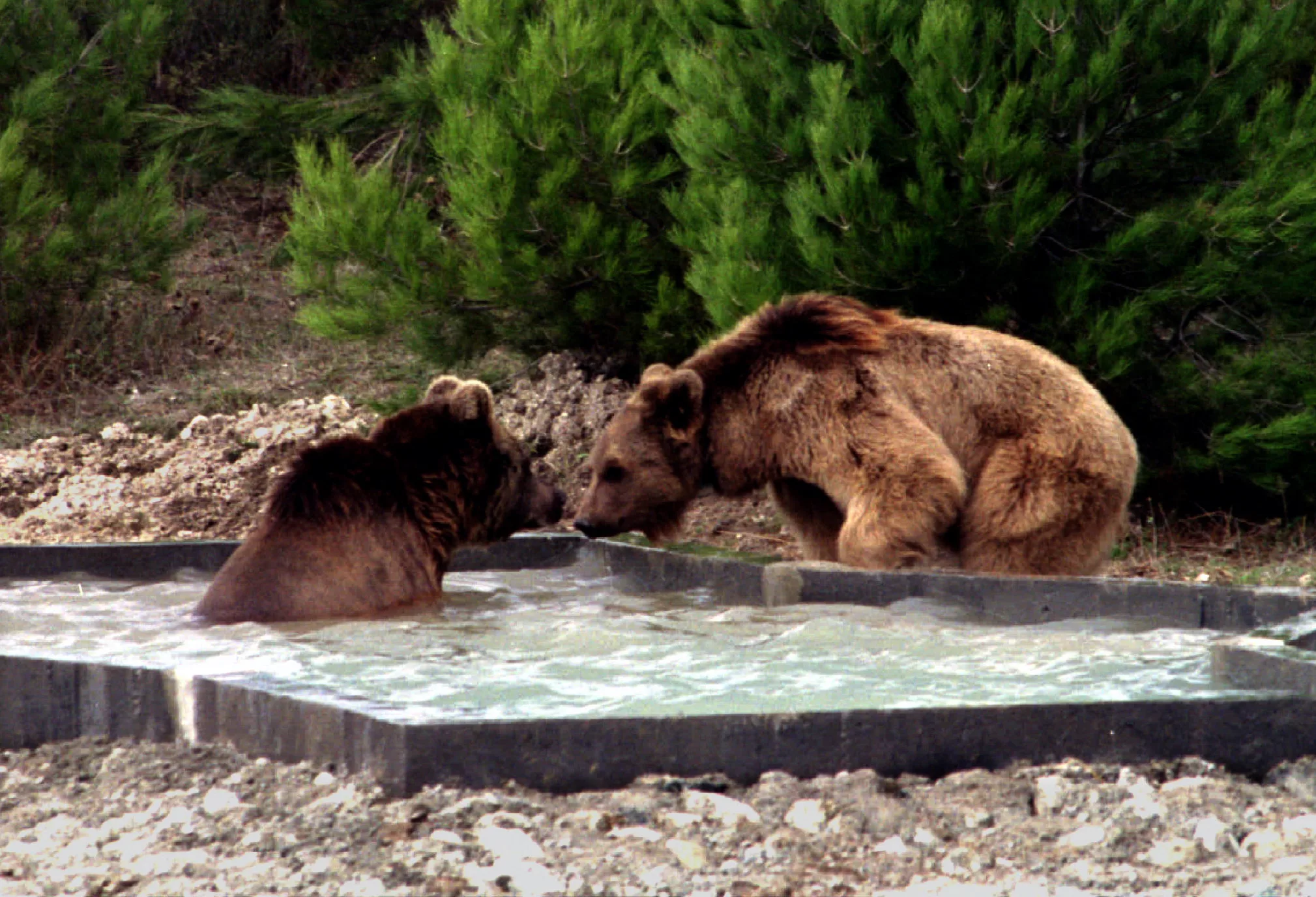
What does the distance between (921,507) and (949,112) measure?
254 cm

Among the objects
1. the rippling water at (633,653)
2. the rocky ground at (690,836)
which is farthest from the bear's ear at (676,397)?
the rocky ground at (690,836)

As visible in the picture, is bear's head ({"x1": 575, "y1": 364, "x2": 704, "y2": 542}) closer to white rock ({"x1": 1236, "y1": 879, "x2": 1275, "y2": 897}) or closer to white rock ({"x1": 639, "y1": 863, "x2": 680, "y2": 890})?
white rock ({"x1": 639, "y1": 863, "x2": 680, "y2": 890})

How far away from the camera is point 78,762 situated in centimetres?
436

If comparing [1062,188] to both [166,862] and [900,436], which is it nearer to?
[900,436]

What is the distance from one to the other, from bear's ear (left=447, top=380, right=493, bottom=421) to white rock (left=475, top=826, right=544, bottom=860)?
11.8 ft

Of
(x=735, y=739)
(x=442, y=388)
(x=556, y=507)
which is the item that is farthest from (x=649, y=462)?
(x=735, y=739)

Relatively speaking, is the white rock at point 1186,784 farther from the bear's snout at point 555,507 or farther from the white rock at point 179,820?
the bear's snout at point 555,507

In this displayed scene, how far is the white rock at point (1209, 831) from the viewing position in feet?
11.7

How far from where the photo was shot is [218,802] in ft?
12.6

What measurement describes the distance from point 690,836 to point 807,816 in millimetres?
297

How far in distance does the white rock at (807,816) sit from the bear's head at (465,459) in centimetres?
343

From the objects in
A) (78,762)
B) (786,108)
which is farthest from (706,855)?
(786,108)

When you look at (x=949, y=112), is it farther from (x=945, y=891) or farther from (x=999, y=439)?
(x=945, y=891)

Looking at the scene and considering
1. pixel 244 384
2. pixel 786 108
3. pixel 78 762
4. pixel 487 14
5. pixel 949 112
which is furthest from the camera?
pixel 244 384
